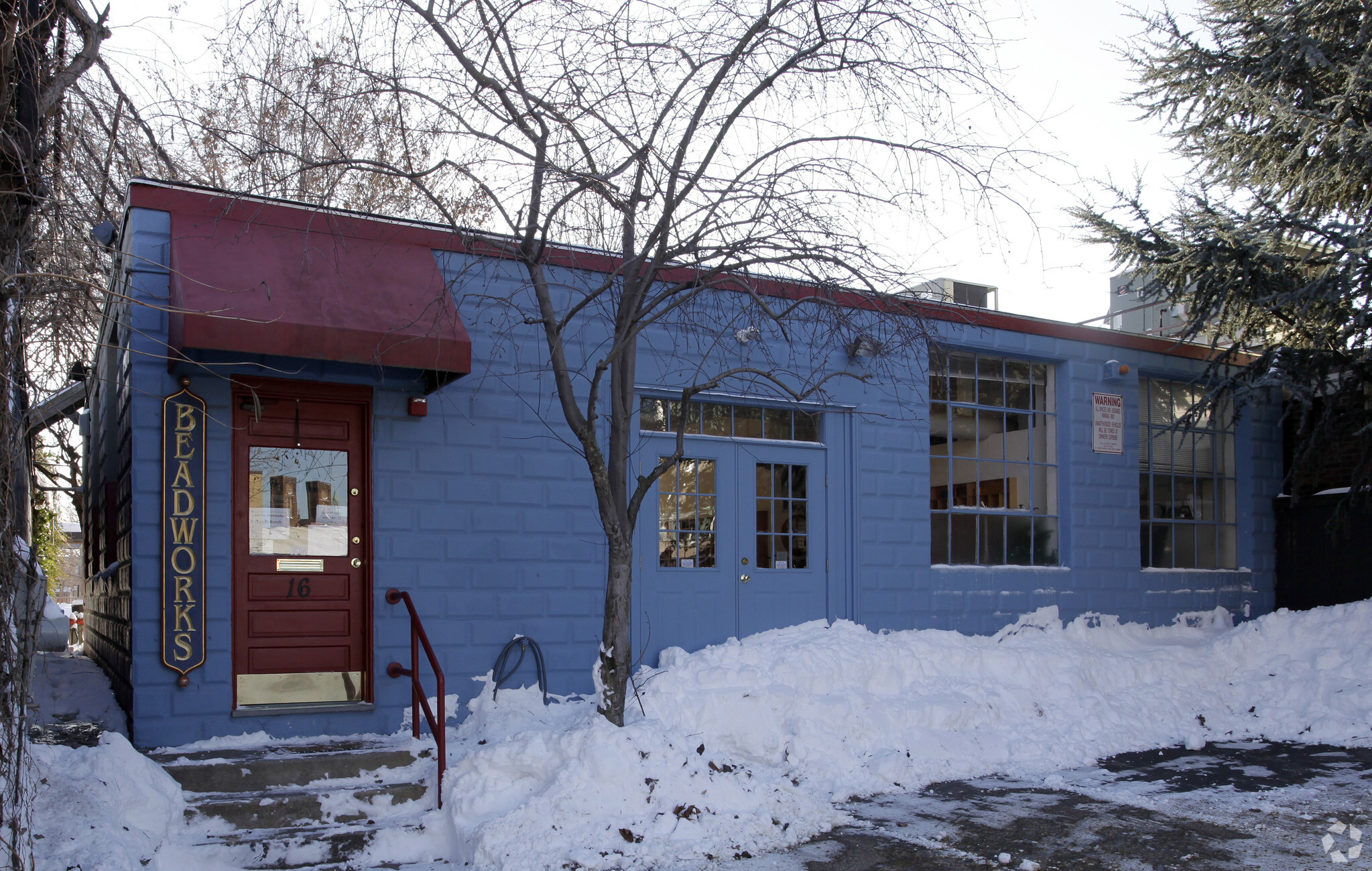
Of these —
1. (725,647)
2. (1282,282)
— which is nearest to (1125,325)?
(1282,282)

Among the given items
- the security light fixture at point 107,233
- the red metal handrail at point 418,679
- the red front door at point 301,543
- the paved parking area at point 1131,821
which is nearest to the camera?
the paved parking area at point 1131,821

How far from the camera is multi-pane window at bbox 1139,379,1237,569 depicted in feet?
39.7

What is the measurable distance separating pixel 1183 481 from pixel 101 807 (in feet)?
37.1

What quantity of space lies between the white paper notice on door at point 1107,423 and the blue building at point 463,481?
32 millimetres

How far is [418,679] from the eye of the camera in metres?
7.22

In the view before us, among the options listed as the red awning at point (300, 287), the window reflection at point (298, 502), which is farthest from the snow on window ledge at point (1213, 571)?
the window reflection at point (298, 502)

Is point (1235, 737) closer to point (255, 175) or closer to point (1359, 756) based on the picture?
point (1359, 756)

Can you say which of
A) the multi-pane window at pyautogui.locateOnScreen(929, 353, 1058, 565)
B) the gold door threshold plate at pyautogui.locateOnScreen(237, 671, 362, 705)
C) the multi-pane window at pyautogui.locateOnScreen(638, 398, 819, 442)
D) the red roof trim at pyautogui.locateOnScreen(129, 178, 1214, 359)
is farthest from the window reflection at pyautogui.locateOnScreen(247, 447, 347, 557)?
the multi-pane window at pyautogui.locateOnScreen(929, 353, 1058, 565)

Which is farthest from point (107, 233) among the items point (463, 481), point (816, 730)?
point (816, 730)

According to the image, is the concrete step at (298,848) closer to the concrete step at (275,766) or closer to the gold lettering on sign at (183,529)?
the concrete step at (275,766)

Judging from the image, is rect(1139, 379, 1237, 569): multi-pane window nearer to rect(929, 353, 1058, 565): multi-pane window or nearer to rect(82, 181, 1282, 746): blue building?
rect(82, 181, 1282, 746): blue building

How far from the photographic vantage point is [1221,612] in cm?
1216

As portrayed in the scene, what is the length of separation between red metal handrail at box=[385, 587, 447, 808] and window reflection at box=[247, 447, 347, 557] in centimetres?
64

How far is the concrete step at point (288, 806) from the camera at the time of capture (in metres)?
6.05
